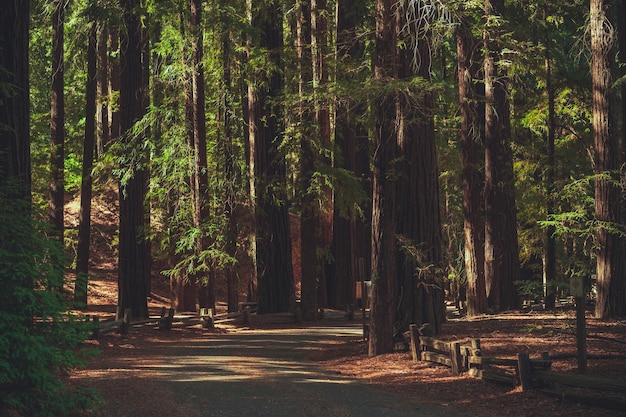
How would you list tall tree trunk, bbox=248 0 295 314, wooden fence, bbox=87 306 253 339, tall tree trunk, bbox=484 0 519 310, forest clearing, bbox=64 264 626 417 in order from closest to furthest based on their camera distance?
1. forest clearing, bbox=64 264 626 417
2. wooden fence, bbox=87 306 253 339
3. tall tree trunk, bbox=484 0 519 310
4. tall tree trunk, bbox=248 0 295 314

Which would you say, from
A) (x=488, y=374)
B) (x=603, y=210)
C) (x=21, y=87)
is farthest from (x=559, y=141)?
(x=21, y=87)

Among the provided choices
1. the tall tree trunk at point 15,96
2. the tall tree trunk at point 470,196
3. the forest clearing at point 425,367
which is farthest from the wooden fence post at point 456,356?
the tall tree trunk at point 470,196

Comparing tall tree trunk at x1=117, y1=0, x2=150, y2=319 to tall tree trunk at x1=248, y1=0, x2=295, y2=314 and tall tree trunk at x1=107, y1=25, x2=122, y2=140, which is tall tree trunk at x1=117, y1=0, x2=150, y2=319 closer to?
tall tree trunk at x1=248, y1=0, x2=295, y2=314

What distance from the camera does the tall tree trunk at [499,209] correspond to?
27.6 meters

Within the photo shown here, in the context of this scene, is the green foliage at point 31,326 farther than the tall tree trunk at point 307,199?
No

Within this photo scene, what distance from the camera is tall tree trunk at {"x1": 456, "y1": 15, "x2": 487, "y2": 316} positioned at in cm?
2675

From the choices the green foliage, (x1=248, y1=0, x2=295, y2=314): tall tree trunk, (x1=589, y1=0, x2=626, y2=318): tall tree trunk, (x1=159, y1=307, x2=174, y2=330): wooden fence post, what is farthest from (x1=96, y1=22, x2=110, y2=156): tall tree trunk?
the green foliage

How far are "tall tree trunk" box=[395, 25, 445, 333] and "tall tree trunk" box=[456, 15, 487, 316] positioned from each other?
24.8 feet

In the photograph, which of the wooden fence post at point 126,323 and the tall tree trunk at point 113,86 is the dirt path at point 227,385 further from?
the tall tree trunk at point 113,86

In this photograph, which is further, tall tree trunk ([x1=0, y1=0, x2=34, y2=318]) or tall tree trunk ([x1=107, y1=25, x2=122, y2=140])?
tall tree trunk ([x1=107, y1=25, x2=122, y2=140])

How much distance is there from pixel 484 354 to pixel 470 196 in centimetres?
1237

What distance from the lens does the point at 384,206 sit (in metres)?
17.7

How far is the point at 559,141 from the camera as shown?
3747 centimetres

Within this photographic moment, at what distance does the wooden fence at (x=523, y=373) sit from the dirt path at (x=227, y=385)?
139cm
